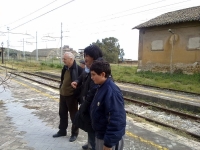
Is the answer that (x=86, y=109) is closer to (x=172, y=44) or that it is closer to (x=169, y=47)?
(x=172, y=44)

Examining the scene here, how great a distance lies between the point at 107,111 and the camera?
2115 millimetres

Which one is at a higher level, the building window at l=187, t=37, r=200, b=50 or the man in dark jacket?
the building window at l=187, t=37, r=200, b=50

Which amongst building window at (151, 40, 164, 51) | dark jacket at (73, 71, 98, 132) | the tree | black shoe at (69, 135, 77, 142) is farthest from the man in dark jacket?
the tree

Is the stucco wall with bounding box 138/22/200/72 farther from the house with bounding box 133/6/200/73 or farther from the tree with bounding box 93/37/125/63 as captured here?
the tree with bounding box 93/37/125/63

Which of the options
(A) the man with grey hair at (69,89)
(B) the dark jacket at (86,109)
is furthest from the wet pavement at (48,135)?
(B) the dark jacket at (86,109)

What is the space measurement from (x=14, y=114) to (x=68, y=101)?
2836 mm

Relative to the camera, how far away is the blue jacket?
2.05m

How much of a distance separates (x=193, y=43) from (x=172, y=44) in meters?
1.88

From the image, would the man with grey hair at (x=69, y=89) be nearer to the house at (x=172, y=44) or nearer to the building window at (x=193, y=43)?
the house at (x=172, y=44)

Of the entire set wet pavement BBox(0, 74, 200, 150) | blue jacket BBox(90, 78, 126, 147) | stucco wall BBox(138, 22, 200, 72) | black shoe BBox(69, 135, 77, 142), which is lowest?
wet pavement BBox(0, 74, 200, 150)

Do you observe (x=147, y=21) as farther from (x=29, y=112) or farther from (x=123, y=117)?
(x=123, y=117)

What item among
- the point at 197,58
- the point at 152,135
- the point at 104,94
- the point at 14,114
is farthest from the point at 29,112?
the point at 197,58

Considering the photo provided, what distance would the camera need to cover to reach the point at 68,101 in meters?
3.97

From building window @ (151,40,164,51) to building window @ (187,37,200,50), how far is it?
2.76 m
